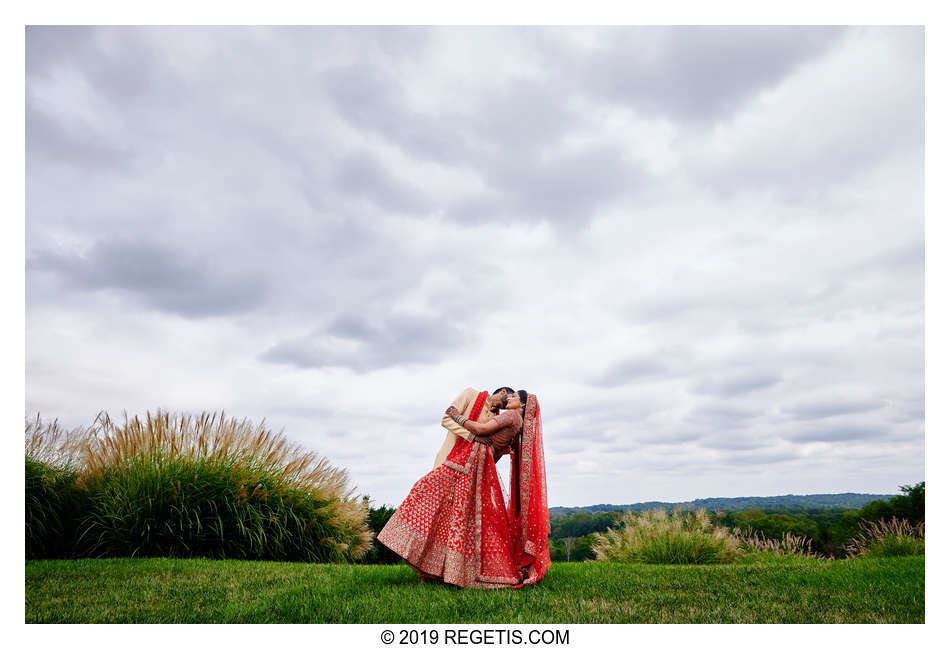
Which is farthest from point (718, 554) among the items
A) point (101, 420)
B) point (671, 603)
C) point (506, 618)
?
point (101, 420)

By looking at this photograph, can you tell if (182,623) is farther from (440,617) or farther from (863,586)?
(863,586)

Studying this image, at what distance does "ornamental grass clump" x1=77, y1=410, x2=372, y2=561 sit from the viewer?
7746 millimetres

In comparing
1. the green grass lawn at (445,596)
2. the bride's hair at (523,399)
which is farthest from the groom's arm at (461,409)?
the green grass lawn at (445,596)

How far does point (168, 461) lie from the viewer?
27.0ft

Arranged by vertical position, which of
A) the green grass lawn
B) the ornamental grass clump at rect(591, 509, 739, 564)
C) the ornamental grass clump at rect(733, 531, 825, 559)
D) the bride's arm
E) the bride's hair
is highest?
the bride's hair

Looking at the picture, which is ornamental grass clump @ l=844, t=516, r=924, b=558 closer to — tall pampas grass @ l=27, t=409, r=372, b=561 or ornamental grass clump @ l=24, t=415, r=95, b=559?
tall pampas grass @ l=27, t=409, r=372, b=561

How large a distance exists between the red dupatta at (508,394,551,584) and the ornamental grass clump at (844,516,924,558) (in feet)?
21.1

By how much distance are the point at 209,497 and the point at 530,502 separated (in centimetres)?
480

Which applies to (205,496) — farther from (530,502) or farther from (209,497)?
(530,502)

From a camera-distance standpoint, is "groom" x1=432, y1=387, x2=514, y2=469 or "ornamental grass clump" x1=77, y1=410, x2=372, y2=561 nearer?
"groom" x1=432, y1=387, x2=514, y2=469

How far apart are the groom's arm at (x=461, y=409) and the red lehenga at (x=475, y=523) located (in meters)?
0.14

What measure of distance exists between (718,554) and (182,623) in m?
7.75

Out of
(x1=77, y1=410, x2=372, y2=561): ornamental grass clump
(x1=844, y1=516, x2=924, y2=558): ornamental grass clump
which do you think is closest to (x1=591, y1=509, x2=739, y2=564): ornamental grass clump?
(x1=844, y1=516, x2=924, y2=558): ornamental grass clump

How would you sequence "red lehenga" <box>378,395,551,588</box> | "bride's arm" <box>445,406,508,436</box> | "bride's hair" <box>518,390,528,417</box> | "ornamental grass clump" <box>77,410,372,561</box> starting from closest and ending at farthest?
"red lehenga" <box>378,395,551,588</box> → "bride's arm" <box>445,406,508,436</box> → "bride's hair" <box>518,390,528,417</box> → "ornamental grass clump" <box>77,410,372,561</box>
